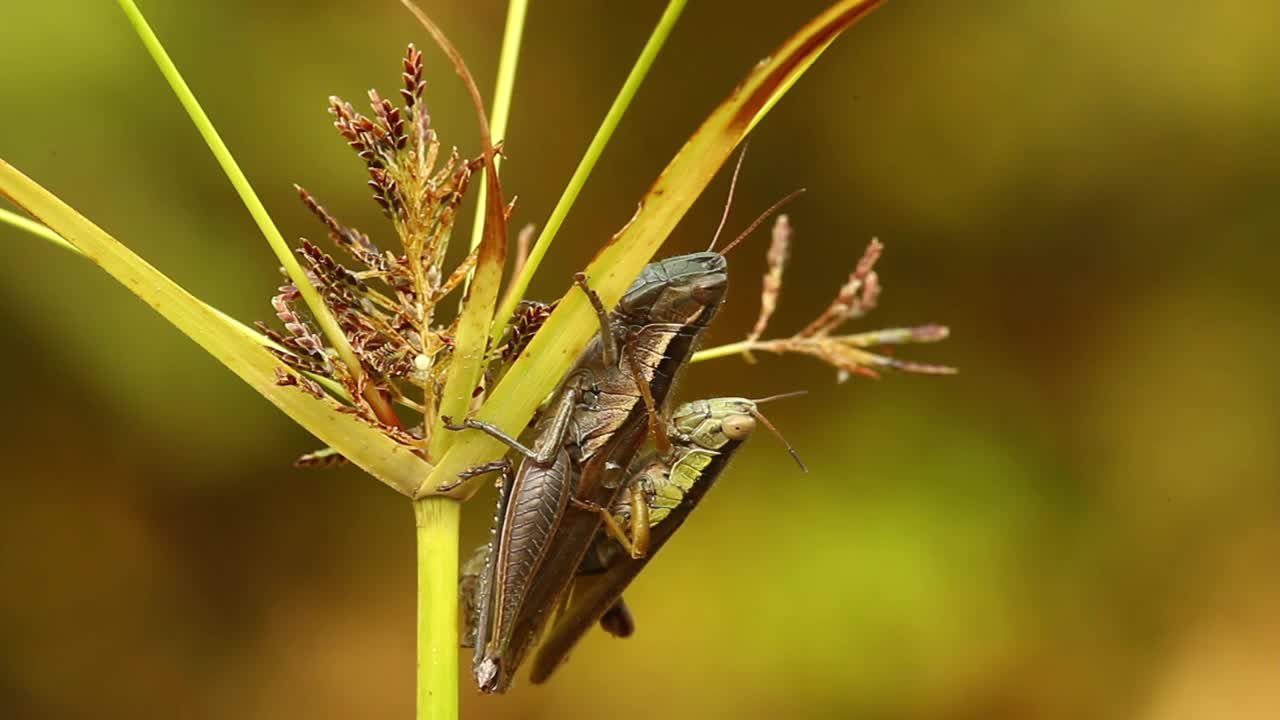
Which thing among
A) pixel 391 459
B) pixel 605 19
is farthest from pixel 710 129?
pixel 605 19

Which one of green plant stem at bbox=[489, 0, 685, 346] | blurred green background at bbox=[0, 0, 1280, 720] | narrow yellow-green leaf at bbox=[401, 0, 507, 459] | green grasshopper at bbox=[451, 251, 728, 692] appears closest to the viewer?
green plant stem at bbox=[489, 0, 685, 346]

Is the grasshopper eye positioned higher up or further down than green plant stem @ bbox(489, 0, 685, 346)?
further down

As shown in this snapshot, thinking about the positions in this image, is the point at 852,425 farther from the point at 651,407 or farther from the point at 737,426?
the point at 651,407

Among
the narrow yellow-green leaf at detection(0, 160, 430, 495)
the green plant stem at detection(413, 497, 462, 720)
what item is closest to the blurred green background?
the narrow yellow-green leaf at detection(0, 160, 430, 495)

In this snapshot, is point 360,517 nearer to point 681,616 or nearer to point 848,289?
point 681,616

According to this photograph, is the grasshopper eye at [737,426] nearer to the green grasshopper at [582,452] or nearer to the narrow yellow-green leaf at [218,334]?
the green grasshopper at [582,452]

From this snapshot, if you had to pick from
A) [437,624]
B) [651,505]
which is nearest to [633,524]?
[651,505]

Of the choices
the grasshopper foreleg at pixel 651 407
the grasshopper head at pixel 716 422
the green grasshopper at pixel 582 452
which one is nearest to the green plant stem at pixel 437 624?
the green grasshopper at pixel 582 452

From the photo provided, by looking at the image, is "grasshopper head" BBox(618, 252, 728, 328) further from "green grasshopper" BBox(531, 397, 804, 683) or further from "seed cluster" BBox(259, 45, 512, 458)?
"seed cluster" BBox(259, 45, 512, 458)
